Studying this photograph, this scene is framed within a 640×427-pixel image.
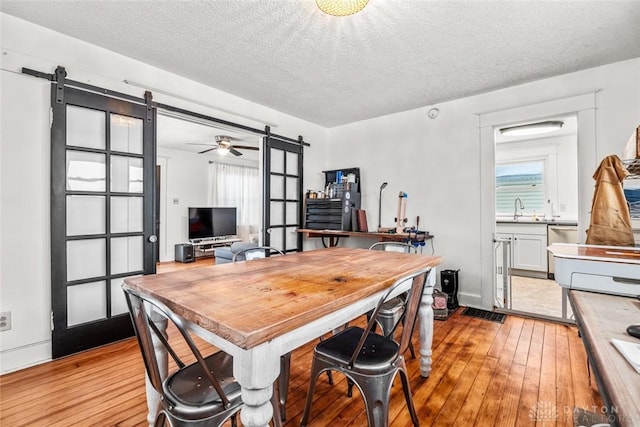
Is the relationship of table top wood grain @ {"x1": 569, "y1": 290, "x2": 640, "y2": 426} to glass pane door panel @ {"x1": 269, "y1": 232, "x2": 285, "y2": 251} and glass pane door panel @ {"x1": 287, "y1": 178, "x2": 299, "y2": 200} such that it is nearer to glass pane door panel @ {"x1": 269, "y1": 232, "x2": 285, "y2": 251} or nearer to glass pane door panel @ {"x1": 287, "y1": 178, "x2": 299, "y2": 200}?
glass pane door panel @ {"x1": 269, "y1": 232, "x2": 285, "y2": 251}

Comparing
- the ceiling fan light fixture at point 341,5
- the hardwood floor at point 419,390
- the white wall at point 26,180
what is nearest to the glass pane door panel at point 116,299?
the hardwood floor at point 419,390

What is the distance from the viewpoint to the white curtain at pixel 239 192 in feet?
24.0

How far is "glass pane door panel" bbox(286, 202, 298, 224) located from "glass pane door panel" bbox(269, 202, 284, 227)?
13 centimetres

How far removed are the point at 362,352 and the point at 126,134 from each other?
272cm

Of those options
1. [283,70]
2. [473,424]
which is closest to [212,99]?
[283,70]

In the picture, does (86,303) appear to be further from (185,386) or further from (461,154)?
(461,154)

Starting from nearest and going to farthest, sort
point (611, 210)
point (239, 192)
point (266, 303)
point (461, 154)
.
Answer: point (266, 303) → point (611, 210) → point (461, 154) → point (239, 192)

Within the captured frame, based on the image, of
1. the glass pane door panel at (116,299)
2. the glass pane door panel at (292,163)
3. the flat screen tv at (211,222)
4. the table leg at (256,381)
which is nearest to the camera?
the table leg at (256,381)

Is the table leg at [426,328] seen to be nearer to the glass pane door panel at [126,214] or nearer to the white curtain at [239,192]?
the glass pane door panel at [126,214]

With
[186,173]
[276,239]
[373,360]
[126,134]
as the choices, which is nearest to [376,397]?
[373,360]

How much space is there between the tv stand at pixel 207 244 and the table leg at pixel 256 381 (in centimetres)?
614

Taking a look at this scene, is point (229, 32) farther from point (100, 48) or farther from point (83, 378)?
point (83, 378)

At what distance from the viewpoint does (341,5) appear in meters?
1.66

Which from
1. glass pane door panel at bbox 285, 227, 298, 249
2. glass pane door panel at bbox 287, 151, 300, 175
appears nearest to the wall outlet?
glass pane door panel at bbox 285, 227, 298, 249
